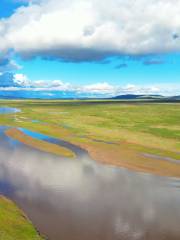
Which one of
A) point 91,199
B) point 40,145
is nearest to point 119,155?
point 40,145

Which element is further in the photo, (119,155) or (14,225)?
(119,155)

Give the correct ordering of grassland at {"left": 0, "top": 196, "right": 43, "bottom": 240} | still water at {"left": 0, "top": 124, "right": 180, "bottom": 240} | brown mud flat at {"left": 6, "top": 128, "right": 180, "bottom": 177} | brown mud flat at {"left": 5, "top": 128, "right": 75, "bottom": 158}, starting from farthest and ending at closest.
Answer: brown mud flat at {"left": 5, "top": 128, "right": 75, "bottom": 158}
brown mud flat at {"left": 6, "top": 128, "right": 180, "bottom": 177}
still water at {"left": 0, "top": 124, "right": 180, "bottom": 240}
grassland at {"left": 0, "top": 196, "right": 43, "bottom": 240}

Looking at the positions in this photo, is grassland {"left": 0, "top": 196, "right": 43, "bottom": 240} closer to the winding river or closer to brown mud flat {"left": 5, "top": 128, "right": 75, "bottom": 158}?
the winding river

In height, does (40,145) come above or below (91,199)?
above

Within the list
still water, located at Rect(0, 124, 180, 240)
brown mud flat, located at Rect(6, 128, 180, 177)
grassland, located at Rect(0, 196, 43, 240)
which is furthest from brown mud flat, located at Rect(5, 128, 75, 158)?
grassland, located at Rect(0, 196, 43, 240)

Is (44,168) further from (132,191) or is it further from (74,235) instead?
(74,235)

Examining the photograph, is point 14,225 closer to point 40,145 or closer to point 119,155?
point 119,155

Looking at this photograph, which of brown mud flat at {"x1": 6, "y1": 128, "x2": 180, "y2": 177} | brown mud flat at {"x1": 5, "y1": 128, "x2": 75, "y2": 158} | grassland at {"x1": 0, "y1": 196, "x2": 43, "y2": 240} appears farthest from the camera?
brown mud flat at {"x1": 5, "y1": 128, "x2": 75, "y2": 158}

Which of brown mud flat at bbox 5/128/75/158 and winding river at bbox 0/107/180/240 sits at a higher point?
brown mud flat at bbox 5/128/75/158
